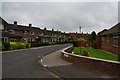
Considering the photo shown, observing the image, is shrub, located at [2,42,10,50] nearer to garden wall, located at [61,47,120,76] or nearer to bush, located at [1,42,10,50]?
bush, located at [1,42,10,50]

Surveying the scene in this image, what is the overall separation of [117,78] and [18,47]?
23.7m

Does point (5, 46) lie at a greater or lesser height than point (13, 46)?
greater

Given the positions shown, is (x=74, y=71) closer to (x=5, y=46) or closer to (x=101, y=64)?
(x=101, y=64)

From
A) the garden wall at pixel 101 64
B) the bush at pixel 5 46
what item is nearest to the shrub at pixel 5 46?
the bush at pixel 5 46

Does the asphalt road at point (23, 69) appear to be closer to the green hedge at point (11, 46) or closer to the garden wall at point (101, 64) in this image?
the garden wall at point (101, 64)

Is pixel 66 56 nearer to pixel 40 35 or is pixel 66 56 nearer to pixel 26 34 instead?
pixel 26 34

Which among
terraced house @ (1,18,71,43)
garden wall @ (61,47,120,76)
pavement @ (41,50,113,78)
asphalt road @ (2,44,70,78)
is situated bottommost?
asphalt road @ (2,44,70,78)

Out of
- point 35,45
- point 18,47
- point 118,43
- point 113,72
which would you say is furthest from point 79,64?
point 35,45

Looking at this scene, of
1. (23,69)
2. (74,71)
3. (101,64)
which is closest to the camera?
(101,64)

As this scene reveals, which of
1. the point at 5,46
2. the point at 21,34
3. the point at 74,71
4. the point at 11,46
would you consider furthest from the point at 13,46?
the point at 74,71

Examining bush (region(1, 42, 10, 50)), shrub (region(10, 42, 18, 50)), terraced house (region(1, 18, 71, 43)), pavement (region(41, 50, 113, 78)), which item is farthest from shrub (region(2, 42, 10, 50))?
pavement (region(41, 50, 113, 78))

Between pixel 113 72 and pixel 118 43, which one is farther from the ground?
pixel 118 43

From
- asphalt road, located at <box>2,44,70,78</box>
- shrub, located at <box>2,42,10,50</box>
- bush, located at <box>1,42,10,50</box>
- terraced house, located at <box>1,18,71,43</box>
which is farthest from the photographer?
terraced house, located at <box>1,18,71,43</box>

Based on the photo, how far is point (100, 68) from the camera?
290 inches
